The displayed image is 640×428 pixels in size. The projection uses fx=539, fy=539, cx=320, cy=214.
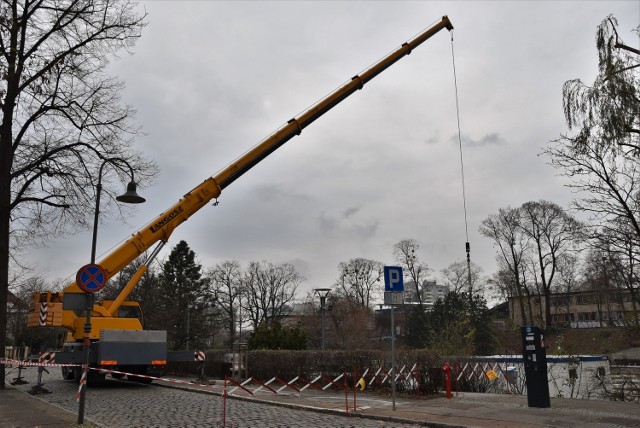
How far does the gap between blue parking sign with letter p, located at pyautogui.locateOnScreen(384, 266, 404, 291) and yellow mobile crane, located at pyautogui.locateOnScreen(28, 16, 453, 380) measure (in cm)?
801

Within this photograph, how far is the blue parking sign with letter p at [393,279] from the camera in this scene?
1352 centimetres

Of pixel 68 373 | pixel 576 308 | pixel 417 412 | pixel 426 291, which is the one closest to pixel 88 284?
pixel 417 412

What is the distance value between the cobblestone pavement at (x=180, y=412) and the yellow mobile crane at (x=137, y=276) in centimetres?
126

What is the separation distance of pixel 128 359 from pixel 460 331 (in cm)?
1738

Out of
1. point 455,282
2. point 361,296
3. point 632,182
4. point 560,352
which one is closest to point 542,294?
point 455,282

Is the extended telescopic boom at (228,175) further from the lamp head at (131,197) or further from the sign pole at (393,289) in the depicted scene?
the sign pole at (393,289)

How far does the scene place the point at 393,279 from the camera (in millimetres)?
13703

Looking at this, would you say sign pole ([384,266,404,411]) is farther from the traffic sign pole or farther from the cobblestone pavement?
the traffic sign pole

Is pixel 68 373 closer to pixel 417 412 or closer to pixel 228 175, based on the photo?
pixel 228 175

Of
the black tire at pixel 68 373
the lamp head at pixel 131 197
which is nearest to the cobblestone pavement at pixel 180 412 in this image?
the black tire at pixel 68 373

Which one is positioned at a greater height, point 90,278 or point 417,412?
point 90,278

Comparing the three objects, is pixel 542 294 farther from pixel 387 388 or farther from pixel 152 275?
pixel 387 388

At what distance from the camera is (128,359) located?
19453 millimetres

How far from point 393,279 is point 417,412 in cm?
320
